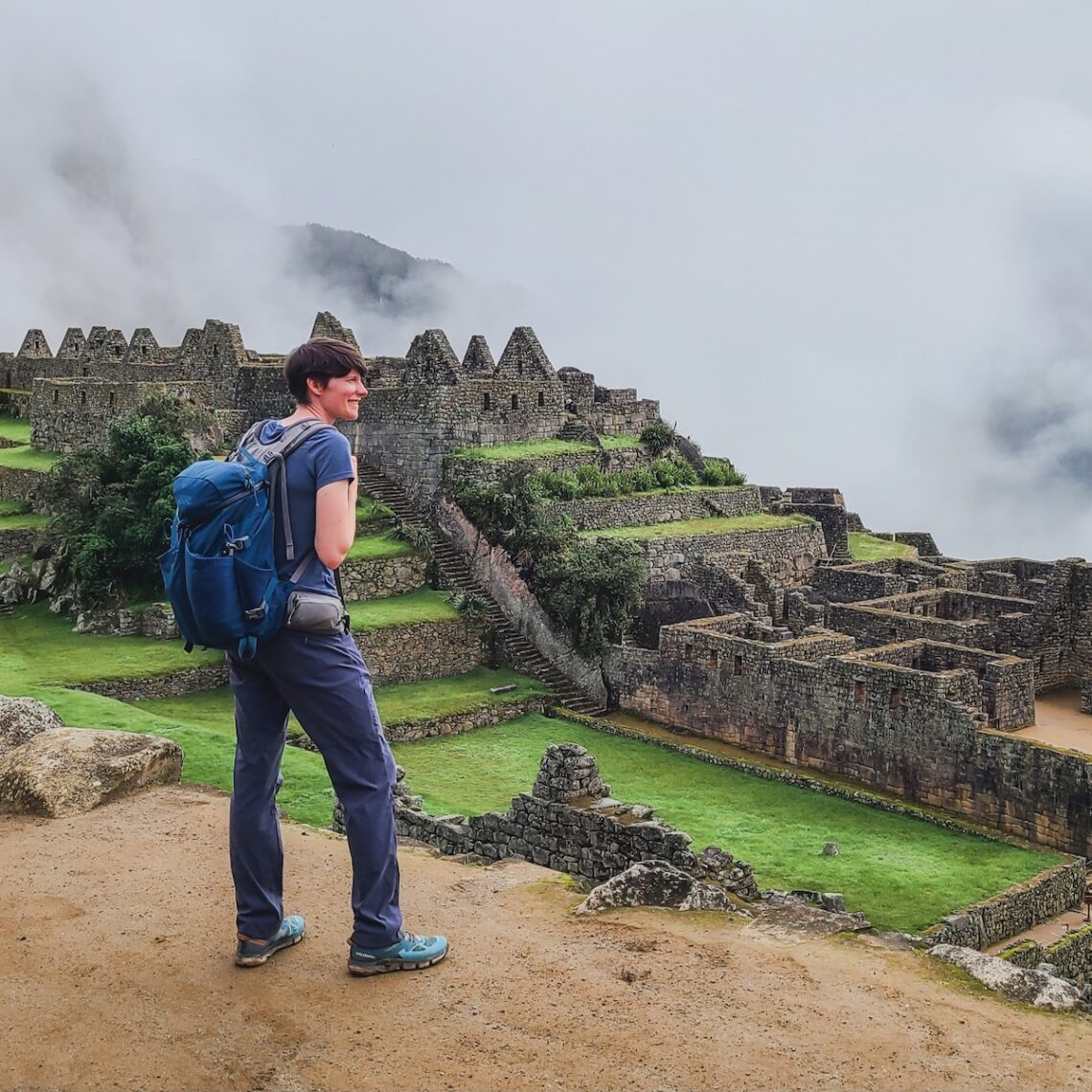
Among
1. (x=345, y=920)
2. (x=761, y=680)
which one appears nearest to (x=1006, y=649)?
(x=761, y=680)

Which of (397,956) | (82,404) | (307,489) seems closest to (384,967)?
(397,956)

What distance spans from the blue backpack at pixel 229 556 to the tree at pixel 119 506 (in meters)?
18.4

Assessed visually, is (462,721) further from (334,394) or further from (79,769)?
(334,394)

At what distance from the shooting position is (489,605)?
26250 millimetres

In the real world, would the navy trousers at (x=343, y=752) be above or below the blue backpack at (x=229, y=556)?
below

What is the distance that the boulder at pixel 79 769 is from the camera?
32.1 feet

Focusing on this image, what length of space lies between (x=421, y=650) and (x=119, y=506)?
628 centimetres

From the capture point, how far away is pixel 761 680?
2170cm

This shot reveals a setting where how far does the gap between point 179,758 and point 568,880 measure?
371 cm

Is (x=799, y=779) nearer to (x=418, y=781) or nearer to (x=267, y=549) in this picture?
(x=418, y=781)

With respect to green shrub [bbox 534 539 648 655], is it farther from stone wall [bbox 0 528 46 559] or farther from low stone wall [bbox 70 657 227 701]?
stone wall [bbox 0 528 46 559]

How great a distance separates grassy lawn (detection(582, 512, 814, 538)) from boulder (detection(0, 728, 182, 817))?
16.3 meters

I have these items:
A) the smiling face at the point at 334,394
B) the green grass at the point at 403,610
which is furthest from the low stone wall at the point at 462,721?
the smiling face at the point at 334,394

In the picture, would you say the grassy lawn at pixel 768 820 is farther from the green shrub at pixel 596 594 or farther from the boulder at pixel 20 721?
the boulder at pixel 20 721
